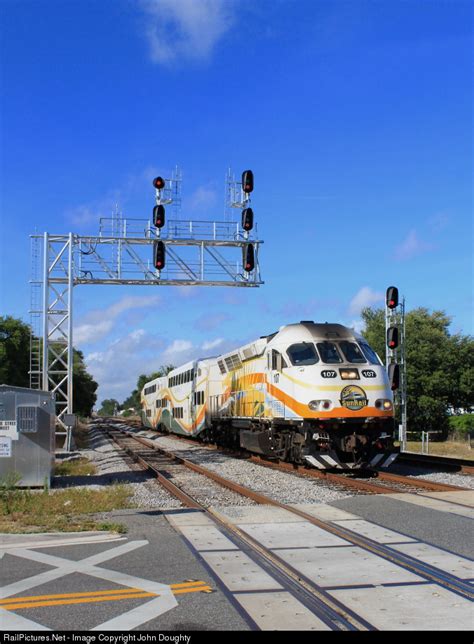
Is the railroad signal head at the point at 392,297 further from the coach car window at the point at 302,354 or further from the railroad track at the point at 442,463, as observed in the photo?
the coach car window at the point at 302,354

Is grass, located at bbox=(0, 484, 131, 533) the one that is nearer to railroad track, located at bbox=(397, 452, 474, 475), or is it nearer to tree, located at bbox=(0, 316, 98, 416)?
railroad track, located at bbox=(397, 452, 474, 475)

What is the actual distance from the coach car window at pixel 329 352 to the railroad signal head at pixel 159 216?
22.9ft

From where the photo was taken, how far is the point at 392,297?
2381 centimetres

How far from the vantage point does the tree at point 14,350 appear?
4175 cm

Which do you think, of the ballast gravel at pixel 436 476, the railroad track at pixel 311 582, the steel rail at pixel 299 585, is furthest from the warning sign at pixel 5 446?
the ballast gravel at pixel 436 476

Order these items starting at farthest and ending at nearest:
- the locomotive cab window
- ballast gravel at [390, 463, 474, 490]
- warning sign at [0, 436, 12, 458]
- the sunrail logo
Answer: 1. the locomotive cab window
2. the sunrail logo
3. ballast gravel at [390, 463, 474, 490]
4. warning sign at [0, 436, 12, 458]

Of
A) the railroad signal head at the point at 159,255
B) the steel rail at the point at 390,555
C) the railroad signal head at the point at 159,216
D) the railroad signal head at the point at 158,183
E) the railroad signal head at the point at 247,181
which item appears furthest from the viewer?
the railroad signal head at the point at 159,255

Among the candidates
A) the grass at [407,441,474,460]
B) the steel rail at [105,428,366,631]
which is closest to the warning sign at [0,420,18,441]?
the steel rail at [105,428,366,631]

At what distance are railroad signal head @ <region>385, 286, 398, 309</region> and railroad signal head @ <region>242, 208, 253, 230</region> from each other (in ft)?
19.4

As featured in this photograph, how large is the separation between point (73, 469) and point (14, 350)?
25524 mm

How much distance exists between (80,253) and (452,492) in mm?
16865

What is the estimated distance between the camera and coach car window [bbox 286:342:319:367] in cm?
1662

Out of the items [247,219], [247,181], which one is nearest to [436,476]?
[247,219]
